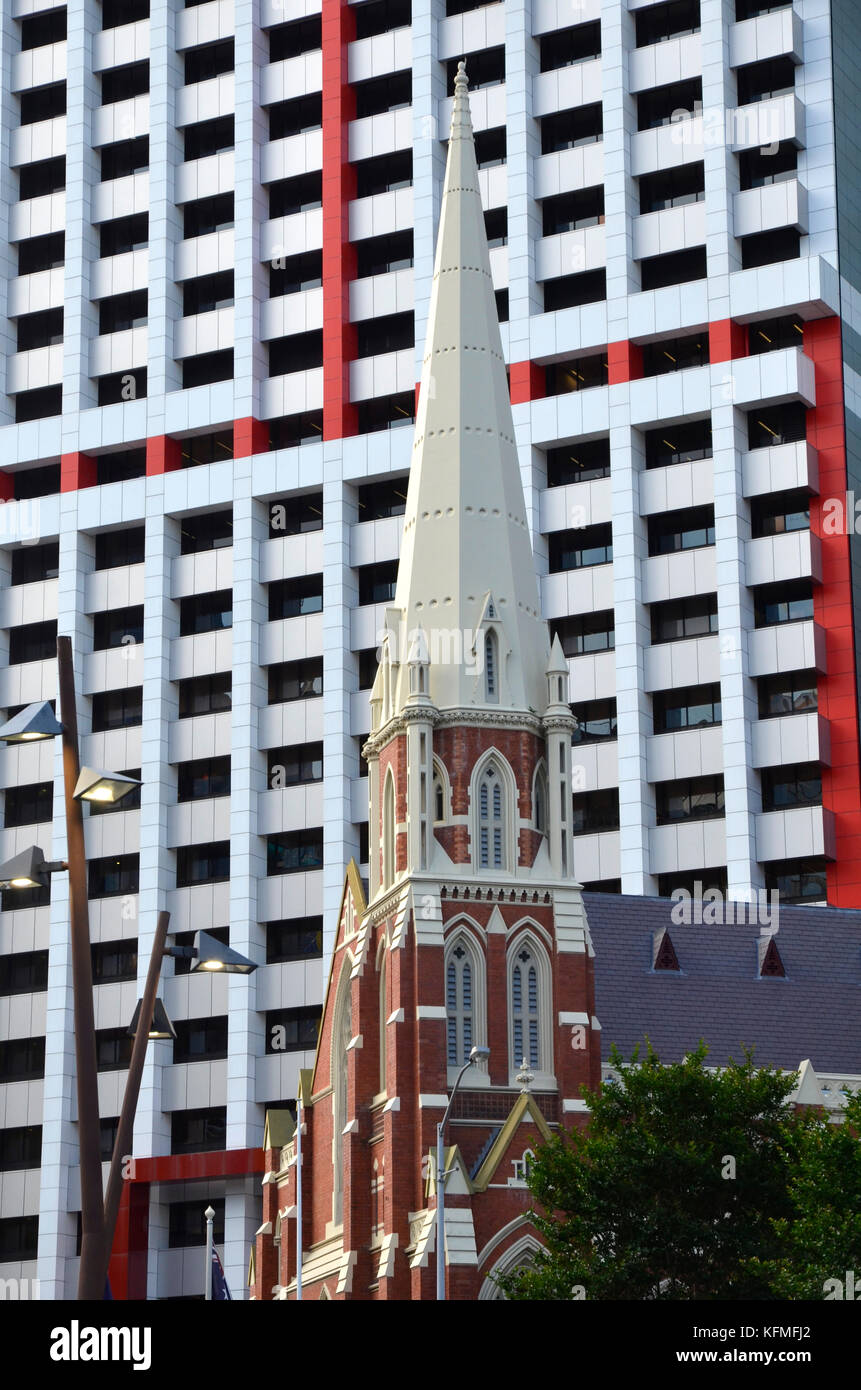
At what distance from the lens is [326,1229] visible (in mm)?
59375

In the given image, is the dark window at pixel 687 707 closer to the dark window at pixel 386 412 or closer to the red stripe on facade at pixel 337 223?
the dark window at pixel 386 412

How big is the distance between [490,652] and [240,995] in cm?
3378

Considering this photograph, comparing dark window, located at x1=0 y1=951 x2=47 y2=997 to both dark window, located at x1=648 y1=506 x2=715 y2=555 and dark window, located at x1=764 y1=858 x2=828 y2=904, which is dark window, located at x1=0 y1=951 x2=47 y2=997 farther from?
dark window, located at x1=764 y1=858 x2=828 y2=904

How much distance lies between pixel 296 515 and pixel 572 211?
1791cm

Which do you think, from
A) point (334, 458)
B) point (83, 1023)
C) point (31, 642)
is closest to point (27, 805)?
point (31, 642)

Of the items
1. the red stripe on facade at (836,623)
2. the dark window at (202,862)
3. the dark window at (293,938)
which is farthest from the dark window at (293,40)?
the dark window at (293,938)

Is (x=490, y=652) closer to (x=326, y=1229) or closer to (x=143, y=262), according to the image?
(x=326, y=1229)

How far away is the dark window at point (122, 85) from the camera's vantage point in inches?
4222

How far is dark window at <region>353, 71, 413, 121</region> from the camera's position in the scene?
10000 cm

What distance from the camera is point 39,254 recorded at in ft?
352

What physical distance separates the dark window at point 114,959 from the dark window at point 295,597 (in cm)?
1543

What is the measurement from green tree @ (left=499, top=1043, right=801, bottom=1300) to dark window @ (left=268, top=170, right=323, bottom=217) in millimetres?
61170

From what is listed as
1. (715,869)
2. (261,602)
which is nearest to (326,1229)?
(715,869)

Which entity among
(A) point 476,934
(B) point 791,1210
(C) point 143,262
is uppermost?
(C) point 143,262
